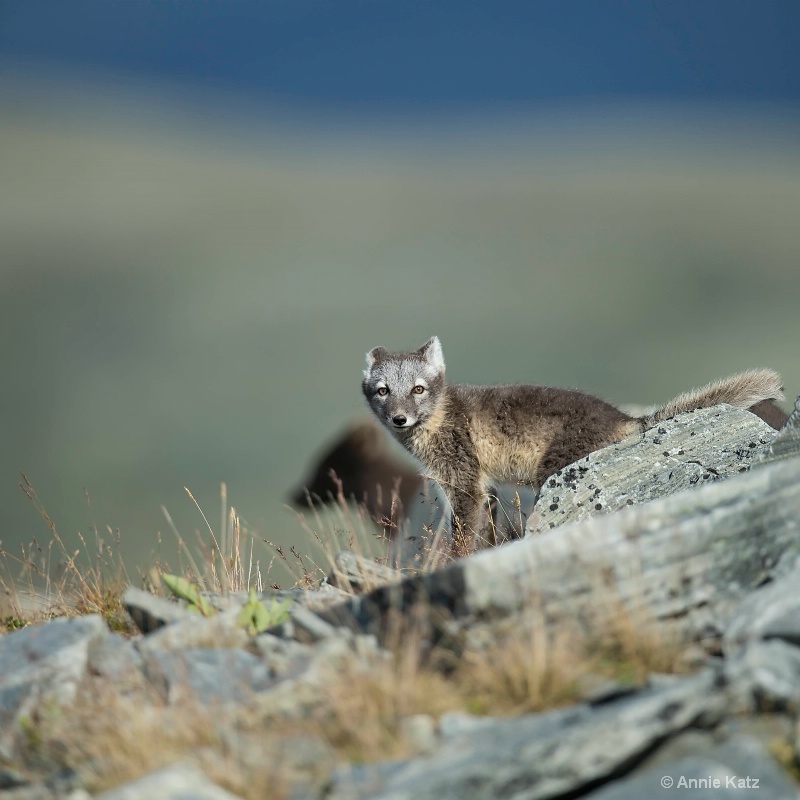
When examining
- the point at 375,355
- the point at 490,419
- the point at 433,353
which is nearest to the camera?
the point at 490,419

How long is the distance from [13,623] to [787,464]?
5.24m

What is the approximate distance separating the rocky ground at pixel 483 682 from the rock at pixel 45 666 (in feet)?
0.04

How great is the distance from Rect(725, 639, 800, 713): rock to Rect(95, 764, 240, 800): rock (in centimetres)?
207

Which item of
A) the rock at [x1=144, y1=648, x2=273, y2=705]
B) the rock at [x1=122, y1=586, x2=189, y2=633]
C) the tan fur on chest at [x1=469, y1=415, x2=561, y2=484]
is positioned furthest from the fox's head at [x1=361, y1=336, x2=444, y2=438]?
the rock at [x1=144, y1=648, x2=273, y2=705]

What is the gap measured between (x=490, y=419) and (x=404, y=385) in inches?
41.7

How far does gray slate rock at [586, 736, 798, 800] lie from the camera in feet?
12.1

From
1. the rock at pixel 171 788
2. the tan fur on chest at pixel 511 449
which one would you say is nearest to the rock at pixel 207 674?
the rock at pixel 171 788

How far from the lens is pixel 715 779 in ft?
12.2

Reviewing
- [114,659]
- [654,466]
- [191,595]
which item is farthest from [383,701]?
[654,466]

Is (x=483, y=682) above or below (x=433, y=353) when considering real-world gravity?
below

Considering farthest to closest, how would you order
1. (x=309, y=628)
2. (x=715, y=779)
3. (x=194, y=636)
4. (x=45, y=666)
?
(x=194, y=636), (x=309, y=628), (x=45, y=666), (x=715, y=779)

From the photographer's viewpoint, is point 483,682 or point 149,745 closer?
point 149,745

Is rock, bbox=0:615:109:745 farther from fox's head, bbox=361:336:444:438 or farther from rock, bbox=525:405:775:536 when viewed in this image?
fox's head, bbox=361:336:444:438

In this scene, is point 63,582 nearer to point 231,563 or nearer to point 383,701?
point 231,563
